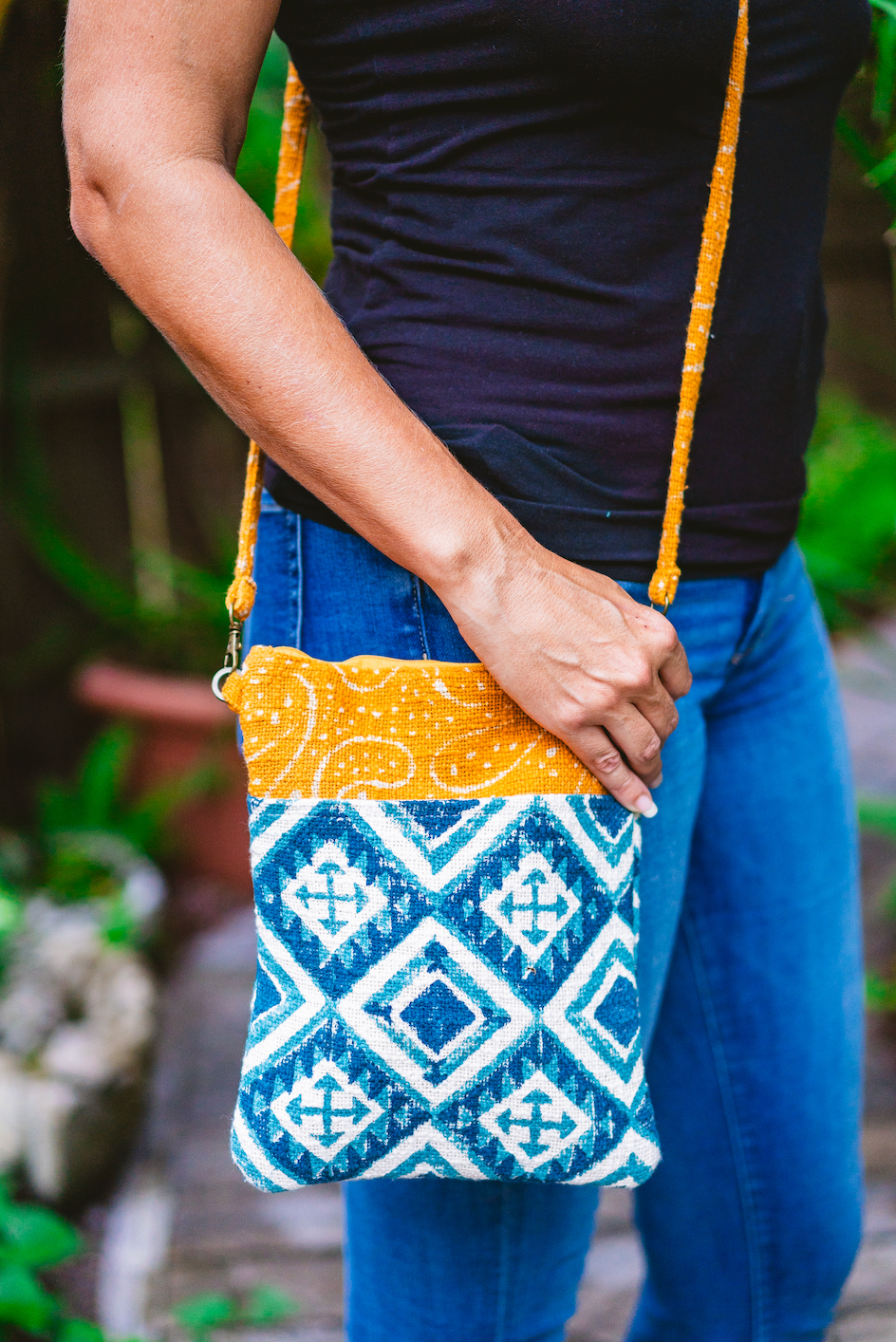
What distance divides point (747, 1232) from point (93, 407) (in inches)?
109

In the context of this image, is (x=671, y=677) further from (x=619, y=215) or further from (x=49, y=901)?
(x=49, y=901)

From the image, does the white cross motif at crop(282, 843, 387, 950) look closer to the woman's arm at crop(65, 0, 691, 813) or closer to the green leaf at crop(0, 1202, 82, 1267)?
the woman's arm at crop(65, 0, 691, 813)

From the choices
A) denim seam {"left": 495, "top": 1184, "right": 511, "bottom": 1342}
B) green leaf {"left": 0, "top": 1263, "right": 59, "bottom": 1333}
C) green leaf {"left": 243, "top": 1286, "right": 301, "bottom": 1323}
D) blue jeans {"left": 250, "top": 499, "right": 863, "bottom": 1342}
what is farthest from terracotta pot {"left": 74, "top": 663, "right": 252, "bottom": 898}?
denim seam {"left": 495, "top": 1184, "right": 511, "bottom": 1342}

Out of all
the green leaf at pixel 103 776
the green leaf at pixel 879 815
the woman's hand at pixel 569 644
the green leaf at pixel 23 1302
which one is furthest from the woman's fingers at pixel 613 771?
the green leaf at pixel 103 776

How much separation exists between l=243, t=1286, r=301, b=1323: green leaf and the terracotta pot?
1.28 m

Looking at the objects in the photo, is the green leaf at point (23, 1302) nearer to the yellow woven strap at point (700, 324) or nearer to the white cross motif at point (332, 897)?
the white cross motif at point (332, 897)

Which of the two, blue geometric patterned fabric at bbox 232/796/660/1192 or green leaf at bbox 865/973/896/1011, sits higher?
blue geometric patterned fabric at bbox 232/796/660/1192

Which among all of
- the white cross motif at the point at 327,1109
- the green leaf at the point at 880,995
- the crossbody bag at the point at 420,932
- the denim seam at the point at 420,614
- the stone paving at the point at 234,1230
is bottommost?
the stone paving at the point at 234,1230

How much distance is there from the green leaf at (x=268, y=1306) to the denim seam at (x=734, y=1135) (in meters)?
0.87

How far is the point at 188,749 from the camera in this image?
2947 millimetres

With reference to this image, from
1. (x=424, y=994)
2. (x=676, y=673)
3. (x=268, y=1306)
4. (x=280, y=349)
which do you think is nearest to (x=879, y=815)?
(x=268, y=1306)

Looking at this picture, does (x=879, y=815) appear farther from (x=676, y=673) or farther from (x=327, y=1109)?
(x=327, y=1109)

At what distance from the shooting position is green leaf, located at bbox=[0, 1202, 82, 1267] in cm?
153

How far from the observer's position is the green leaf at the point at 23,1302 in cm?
144
